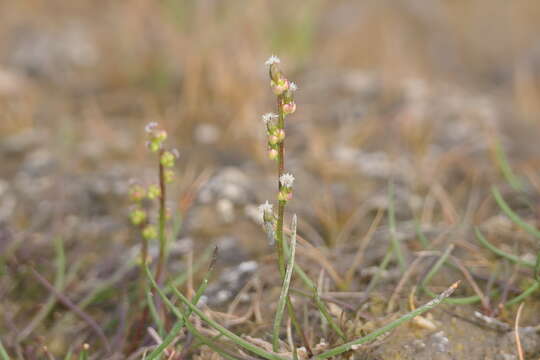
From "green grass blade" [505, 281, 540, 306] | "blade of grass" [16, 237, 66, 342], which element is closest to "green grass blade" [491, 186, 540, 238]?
"green grass blade" [505, 281, 540, 306]

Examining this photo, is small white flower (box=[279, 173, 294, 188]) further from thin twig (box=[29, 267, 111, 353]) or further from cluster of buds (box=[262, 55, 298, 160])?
thin twig (box=[29, 267, 111, 353])

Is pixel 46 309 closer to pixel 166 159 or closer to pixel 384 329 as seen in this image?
pixel 166 159

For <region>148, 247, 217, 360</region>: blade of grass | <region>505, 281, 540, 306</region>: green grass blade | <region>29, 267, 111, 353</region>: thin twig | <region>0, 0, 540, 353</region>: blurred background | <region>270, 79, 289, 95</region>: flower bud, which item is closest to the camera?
<region>270, 79, 289, 95</region>: flower bud

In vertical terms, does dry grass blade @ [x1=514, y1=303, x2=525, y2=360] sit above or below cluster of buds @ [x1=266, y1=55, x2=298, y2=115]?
below

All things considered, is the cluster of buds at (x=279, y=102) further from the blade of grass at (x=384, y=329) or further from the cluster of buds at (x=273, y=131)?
the blade of grass at (x=384, y=329)

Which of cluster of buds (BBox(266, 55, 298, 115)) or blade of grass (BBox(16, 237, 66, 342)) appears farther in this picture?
blade of grass (BBox(16, 237, 66, 342))

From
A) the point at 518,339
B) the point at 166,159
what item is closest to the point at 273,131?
the point at 166,159

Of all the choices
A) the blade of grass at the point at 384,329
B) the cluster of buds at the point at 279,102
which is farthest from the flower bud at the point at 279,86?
the blade of grass at the point at 384,329

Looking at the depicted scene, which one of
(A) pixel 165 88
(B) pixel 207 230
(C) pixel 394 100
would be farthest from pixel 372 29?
(B) pixel 207 230
